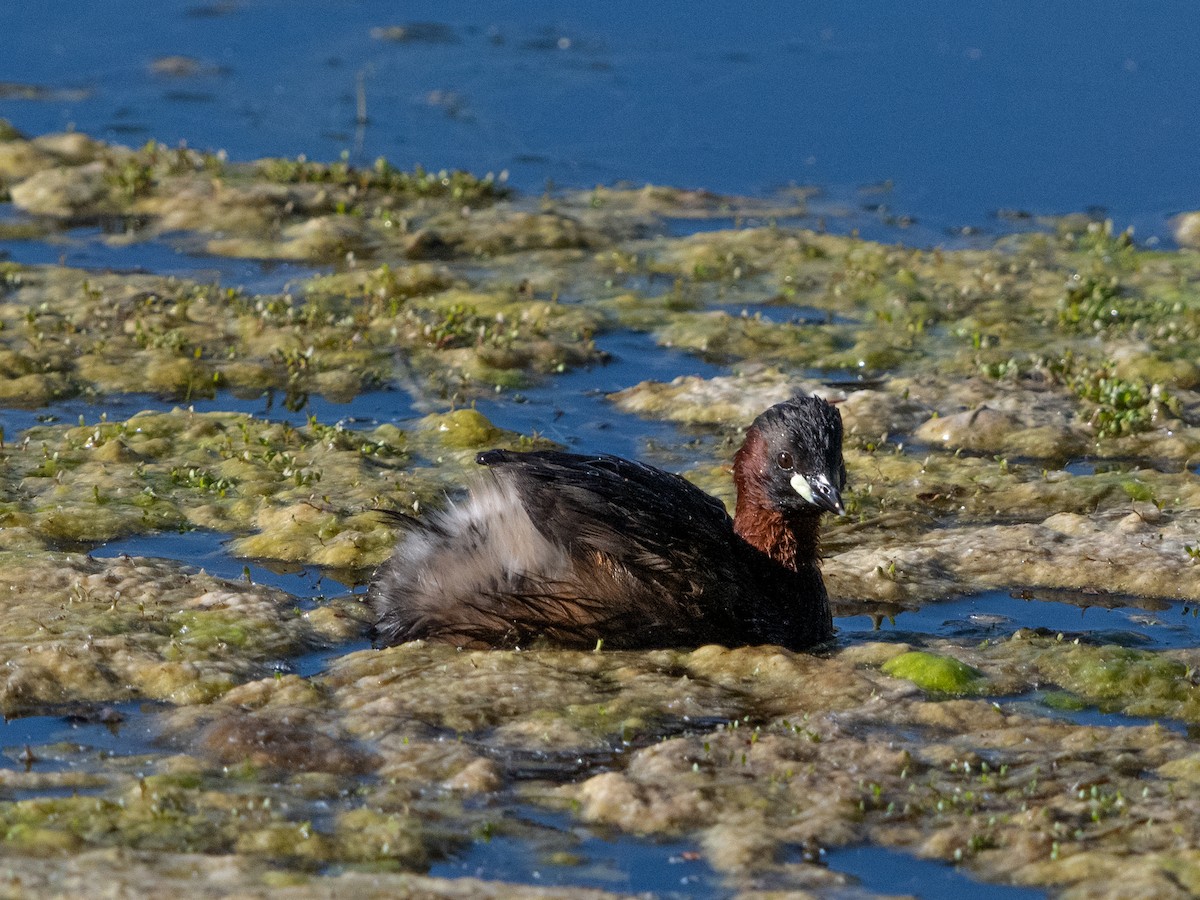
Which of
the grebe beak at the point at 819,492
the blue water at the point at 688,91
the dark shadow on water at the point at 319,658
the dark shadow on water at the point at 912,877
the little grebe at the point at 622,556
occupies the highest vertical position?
the blue water at the point at 688,91

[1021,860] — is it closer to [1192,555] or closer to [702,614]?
[702,614]

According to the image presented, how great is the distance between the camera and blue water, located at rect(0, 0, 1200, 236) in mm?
15719

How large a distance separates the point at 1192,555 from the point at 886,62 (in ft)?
36.8

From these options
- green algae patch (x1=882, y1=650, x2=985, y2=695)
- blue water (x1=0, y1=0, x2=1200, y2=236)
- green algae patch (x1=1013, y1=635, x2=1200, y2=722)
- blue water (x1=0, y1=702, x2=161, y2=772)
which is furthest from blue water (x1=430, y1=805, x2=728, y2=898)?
blue water (x1=0, y1=0, x2=1200, y2=236)

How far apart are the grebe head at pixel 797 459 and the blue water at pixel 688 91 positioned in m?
7.48

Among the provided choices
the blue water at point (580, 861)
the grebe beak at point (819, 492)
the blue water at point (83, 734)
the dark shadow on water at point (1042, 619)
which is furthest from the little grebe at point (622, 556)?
the blue water at point (580, 861)

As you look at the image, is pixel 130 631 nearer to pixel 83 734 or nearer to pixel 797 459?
pixel 83 734

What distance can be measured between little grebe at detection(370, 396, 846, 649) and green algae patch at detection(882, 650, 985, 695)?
0.39 meters

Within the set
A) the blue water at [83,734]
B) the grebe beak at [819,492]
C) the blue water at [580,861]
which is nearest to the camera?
the blue water at [580,861]

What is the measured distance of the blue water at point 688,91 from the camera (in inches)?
619

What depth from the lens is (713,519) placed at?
23.4 feet

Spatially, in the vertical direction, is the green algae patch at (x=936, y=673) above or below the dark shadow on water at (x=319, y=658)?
above

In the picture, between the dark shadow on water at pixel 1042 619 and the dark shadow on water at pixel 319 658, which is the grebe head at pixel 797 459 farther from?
the dark shadow on water at pixel 319 658

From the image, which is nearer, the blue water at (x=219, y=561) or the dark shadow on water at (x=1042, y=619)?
the dark shadow on water at (x=1042, y=619)
